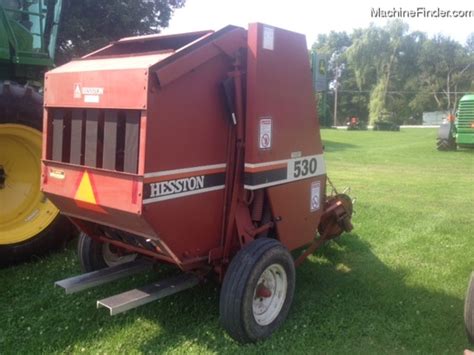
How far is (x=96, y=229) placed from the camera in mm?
3807

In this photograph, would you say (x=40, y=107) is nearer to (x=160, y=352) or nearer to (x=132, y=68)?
(x=132, y=68)

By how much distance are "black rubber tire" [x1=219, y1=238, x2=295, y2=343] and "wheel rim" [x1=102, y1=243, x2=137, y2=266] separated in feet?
4.11

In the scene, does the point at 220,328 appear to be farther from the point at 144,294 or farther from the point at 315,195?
the point at 315,195

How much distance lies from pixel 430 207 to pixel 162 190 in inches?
218

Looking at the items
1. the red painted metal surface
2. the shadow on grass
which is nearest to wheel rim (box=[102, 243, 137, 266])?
the shadow on grass

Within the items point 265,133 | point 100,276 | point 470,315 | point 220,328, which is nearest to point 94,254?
point 100,276

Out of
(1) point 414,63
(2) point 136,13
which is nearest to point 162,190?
(2) point 136,13

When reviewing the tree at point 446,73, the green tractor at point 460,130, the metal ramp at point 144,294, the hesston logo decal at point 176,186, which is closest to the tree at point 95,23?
the green tractor at point 460,130

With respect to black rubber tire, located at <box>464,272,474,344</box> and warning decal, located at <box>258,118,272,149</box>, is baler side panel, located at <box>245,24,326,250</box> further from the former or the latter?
black rubber tire, located at <box>464,272,474,344</box>

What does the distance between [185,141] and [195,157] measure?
0.46 feet

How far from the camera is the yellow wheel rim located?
173 inches

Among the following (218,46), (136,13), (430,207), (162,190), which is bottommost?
(430,207)

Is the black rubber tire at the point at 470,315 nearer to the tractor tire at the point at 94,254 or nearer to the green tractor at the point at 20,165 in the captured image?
the tractor tire at the point at 94,254

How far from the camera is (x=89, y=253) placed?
411cm
